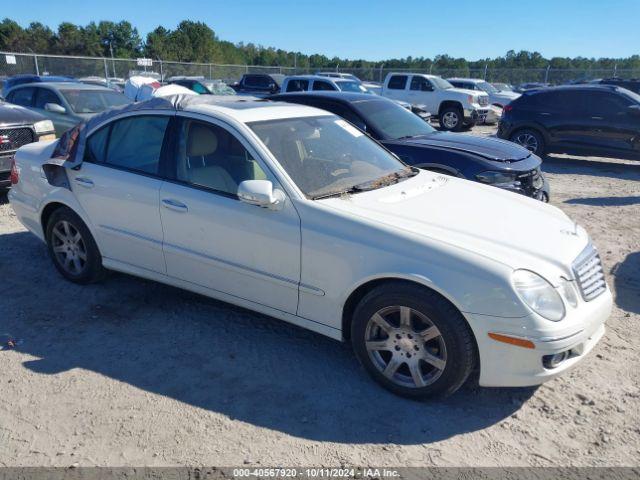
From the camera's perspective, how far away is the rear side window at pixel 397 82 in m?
18.9

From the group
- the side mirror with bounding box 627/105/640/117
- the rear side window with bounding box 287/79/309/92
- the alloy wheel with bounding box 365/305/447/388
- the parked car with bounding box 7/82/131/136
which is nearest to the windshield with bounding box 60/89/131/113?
the parked car with bounding box 7/82/131/136

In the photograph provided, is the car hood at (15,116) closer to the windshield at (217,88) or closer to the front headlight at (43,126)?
the front headlight at (43,126)

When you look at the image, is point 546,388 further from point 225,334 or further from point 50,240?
point 50,240

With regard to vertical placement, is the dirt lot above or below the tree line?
below

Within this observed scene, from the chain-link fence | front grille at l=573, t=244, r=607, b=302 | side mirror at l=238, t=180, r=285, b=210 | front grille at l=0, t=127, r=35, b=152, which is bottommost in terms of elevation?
front grille at l=573, t=244, r=607, b=302

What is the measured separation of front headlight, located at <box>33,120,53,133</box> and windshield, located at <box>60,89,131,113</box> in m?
1.95

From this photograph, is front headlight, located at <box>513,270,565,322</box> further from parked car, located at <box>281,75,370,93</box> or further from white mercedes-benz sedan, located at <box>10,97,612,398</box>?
parked car, located at <box>281,75,370,93</box>

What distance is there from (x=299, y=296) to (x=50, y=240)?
2.73 m

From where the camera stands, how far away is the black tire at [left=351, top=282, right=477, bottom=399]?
296cm

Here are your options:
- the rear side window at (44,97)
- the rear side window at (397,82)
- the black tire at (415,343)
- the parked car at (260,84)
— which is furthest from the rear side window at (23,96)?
the rear side window at (397,82)

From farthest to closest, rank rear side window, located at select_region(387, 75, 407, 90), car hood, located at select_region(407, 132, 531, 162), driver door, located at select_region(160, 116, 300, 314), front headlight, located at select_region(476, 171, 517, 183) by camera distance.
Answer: rear side window, located at select_region(387, 75, 407, 90) → car hood, located at select_region(407, 132, 531, 162) → front headlight, located at select_region(476, 171, 517, 183) → driver door, located at select_region(160, 116, 300, 314)

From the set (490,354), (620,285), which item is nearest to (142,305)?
(490,354)

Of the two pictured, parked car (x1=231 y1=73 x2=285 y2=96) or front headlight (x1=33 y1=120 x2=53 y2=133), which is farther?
parked car (x1=231 y1=73 x2=285 y2=96)

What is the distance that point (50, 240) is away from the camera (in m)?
4.82
